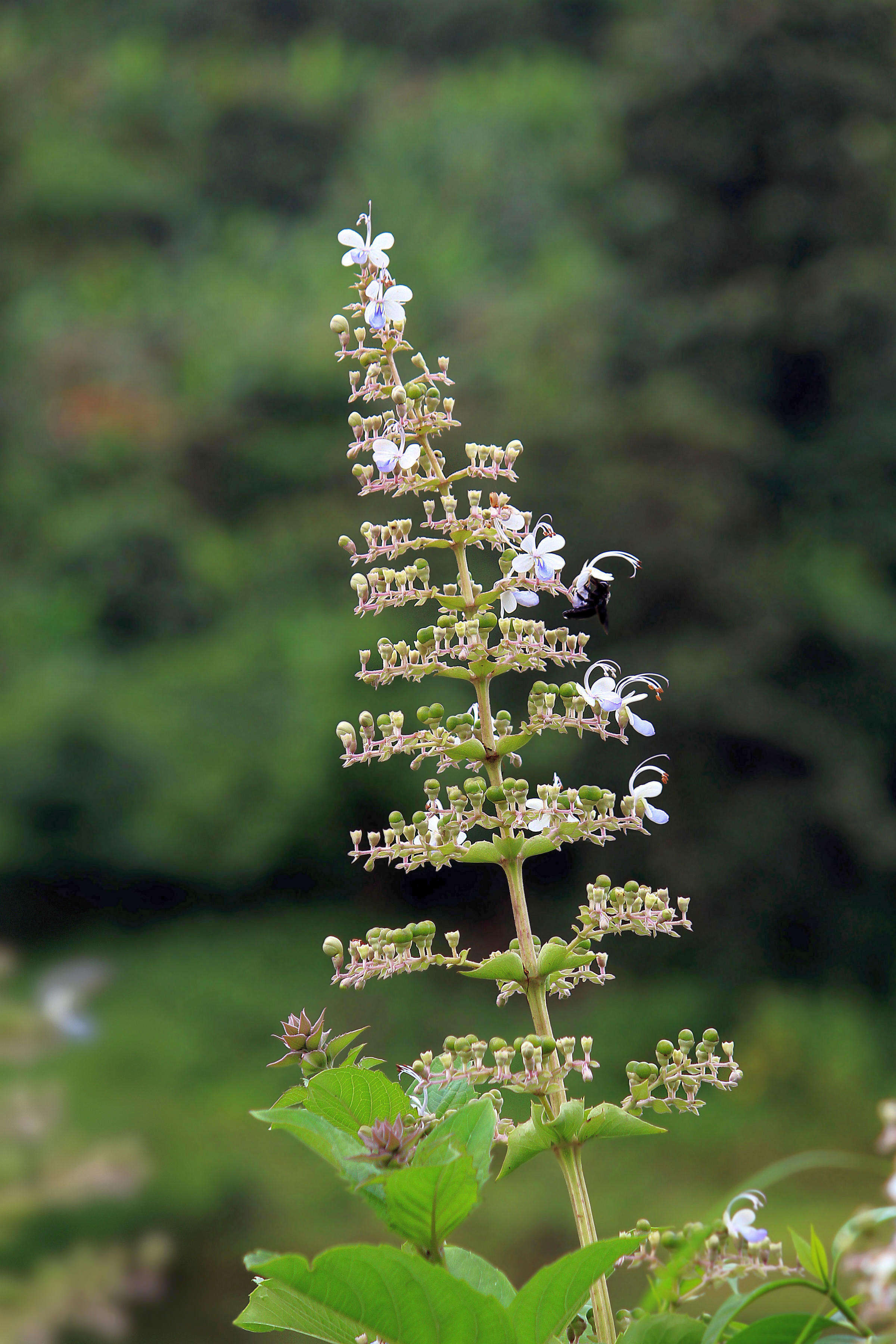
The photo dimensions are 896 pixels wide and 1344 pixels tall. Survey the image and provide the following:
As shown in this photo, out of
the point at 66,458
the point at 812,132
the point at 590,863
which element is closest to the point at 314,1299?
the point at 590,863

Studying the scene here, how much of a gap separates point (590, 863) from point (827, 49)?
4382mm

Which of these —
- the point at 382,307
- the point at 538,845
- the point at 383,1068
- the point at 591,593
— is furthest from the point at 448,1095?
the point at 383,1068

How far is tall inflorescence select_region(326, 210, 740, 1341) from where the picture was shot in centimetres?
73

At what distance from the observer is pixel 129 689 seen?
22.2ft

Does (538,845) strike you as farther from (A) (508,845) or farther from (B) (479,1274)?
(B) (479,1274)

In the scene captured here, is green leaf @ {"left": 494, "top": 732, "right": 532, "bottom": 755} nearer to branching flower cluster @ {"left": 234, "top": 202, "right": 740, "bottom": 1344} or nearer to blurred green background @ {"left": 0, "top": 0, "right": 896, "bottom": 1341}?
Answer: branching flower cluster @ {"left": 234, "top": 202, "right": 740, "bottom": 1344}

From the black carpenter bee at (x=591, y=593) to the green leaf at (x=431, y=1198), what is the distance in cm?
43

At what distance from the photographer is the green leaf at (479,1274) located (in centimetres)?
65

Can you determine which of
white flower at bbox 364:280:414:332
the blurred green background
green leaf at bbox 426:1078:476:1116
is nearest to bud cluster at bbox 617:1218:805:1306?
green leaf at bbox 426:1078:476:1116

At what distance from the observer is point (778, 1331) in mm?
541

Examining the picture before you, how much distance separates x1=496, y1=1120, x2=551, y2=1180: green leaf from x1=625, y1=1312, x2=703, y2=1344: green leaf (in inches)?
4.5

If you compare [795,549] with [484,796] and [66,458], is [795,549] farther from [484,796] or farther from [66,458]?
[484,796]

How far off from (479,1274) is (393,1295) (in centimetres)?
13

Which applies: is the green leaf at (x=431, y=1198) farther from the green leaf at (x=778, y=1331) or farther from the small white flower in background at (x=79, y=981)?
the small white flower in background at (x=79, y=981)
